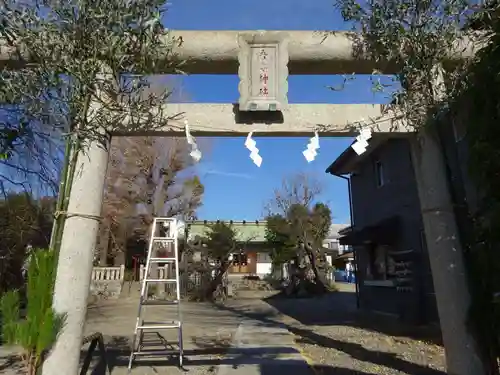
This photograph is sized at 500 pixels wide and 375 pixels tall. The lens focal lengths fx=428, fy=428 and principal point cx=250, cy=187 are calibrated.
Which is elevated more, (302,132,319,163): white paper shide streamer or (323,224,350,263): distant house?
(323,224,350,263): distant house

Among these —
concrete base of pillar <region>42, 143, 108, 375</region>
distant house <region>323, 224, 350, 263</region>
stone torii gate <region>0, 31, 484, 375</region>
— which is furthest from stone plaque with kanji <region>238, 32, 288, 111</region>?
distant house <region>323, 224, 350, 263</region>

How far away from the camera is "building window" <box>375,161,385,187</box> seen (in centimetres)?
1354

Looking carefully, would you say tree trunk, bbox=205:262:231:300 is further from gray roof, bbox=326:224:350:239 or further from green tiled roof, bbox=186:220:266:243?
gray roof, bbox=326:224:350:239

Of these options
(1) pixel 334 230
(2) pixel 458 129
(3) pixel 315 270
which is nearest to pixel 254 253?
(3) pixel 315 270

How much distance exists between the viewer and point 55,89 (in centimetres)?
394

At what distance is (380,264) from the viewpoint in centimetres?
1349

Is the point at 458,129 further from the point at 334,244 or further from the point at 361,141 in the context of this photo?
the point at 334,244

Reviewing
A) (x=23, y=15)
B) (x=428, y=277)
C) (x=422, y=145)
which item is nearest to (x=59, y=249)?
(x=23, y=15)

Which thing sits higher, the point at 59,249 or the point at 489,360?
the point at 59,249

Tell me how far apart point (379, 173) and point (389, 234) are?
7.99ft

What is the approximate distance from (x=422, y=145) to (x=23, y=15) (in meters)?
3.95

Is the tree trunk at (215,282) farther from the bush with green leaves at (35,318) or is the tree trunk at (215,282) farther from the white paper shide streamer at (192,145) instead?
the bush with green leaves at (35,318)

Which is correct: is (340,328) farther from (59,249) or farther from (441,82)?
(59,249)

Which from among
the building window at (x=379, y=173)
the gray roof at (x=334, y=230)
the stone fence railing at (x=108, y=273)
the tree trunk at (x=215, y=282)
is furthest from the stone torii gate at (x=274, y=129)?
the gray roof at (x=334, y=230)
